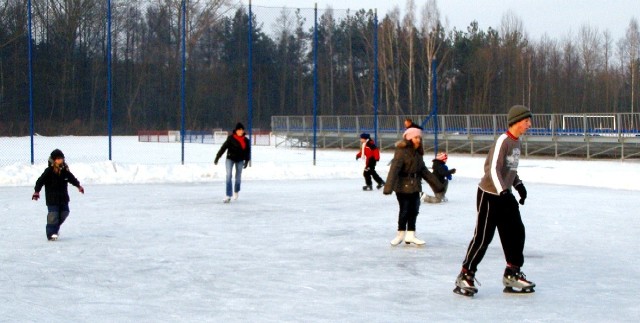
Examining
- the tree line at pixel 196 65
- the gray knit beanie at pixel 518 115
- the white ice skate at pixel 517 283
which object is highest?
the tree line at pixel 196 65

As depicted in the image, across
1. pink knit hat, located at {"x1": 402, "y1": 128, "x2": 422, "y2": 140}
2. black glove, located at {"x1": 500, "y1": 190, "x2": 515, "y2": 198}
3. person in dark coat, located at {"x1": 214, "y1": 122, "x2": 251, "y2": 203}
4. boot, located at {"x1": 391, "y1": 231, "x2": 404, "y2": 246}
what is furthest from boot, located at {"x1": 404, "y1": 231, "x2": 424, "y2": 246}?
person in dark coat, located at {"x1": 214, "y1": 122, "x2": 251, "y2": 203}

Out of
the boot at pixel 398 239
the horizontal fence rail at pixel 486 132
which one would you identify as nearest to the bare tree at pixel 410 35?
the horizontal fence rail at pixel 486 132

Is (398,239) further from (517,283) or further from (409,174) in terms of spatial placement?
(517,283)

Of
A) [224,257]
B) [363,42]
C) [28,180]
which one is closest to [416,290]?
[224,257]

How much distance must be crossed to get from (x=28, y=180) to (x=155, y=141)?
1035 inches

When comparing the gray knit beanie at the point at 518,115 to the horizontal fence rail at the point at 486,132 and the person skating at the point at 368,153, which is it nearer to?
the person skating at the point at 368,153

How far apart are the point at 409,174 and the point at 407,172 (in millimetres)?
35

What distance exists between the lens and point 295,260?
28.4 ft

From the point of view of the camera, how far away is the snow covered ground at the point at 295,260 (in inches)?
246

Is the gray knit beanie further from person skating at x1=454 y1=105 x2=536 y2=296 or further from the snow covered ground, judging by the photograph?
the snow covered ground

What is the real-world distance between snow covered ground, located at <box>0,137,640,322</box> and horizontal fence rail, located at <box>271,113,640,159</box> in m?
14.0

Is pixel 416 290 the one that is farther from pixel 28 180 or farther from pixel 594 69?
pixel 594 69

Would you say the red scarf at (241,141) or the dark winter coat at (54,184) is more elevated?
the red scarf at (241,141)

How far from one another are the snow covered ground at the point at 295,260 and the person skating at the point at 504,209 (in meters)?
0.16
